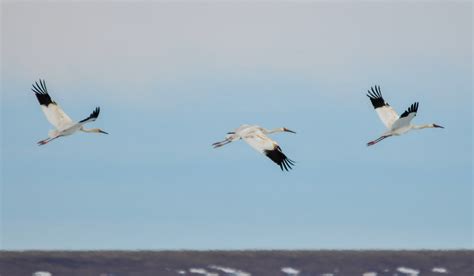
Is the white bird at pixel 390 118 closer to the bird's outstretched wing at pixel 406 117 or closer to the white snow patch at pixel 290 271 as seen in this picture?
the bird's outstretched wing at pixel 406 117

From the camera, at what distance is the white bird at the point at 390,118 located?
12.2 meters

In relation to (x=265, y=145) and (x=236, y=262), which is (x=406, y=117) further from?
(x=236, y=262)

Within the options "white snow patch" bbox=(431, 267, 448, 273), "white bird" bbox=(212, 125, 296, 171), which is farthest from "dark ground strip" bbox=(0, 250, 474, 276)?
"white bird" bbox=(212, 125, 296, 171)

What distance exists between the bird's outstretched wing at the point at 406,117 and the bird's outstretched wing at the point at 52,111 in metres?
5.28

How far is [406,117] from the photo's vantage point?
12094 mm

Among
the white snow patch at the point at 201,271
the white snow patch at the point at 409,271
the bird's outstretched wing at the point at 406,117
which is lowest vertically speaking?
the white snow patch at the point at 201,271

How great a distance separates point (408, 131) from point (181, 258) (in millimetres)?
4373

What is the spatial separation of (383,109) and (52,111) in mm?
5534

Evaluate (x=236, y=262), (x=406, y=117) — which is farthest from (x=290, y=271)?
(x=406, y=117)

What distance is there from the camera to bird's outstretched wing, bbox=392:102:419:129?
38.8 ft

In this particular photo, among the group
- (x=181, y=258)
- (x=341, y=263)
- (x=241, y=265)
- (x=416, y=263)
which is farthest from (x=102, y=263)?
(x=416, y=263)

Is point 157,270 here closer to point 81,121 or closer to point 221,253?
point 221,253

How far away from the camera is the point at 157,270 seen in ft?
36.4

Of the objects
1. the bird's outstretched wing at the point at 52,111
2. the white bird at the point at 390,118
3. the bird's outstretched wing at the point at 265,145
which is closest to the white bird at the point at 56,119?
the bird's outstretched wing at the point at 52,111
